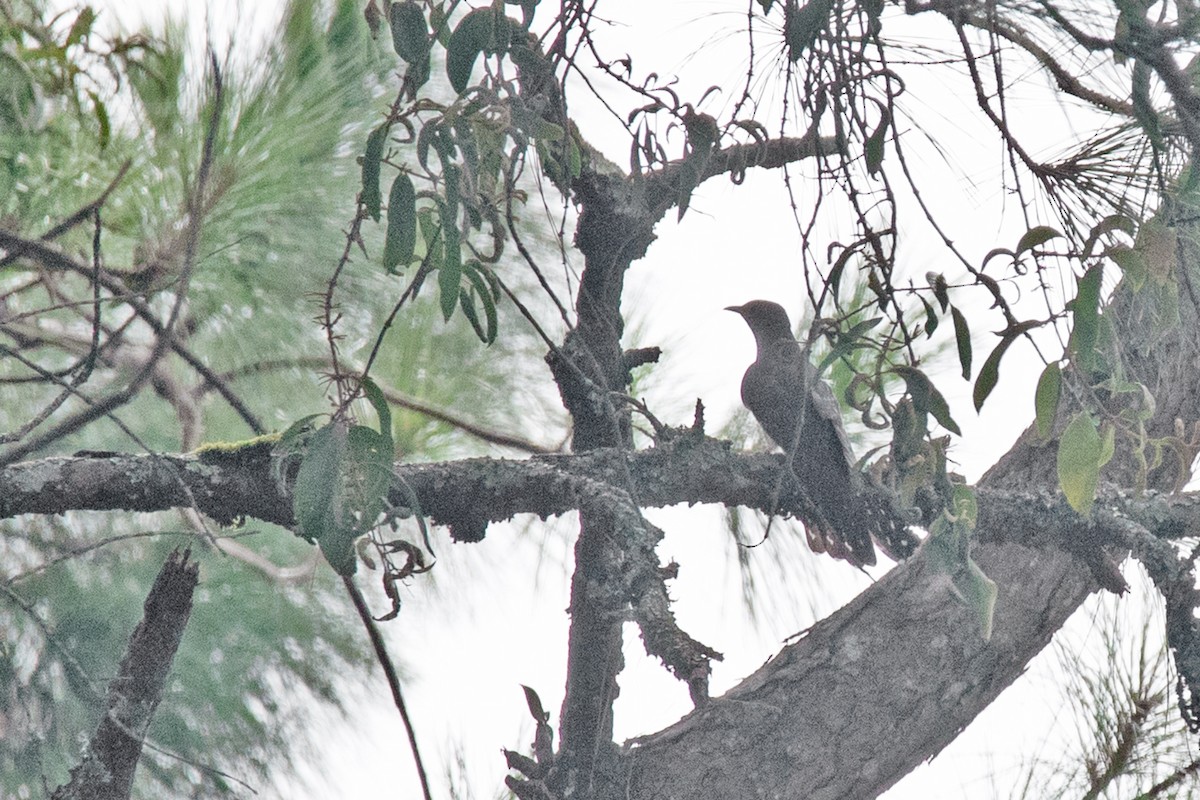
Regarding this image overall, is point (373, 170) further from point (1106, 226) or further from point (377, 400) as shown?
point (1106, 226)

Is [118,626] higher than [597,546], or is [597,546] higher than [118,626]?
[118,626]

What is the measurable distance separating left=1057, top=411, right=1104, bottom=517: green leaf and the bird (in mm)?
419

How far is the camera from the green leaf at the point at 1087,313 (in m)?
0.64

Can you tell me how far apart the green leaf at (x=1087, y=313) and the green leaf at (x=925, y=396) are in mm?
139

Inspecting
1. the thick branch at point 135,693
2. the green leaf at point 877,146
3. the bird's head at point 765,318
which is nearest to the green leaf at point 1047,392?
the green leaf at point 877,146

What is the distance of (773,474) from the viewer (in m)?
1.24

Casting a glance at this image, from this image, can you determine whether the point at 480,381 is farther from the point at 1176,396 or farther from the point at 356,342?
the point at 1176,396

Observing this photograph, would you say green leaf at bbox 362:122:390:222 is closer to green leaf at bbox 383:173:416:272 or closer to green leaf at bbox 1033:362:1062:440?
green leaf at bbox 383:173:416:272

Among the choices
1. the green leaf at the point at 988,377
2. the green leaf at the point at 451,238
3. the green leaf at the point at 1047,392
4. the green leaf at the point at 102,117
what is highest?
the green leaf at the point at 102,117

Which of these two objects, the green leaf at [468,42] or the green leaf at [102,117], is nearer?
the green leaf at [468,42]

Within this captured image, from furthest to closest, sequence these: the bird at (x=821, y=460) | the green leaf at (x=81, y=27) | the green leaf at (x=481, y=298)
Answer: the bird at (x=821, y=460), the green leaf at (x=81, y=27), the green leaf at (x=481, y=298)

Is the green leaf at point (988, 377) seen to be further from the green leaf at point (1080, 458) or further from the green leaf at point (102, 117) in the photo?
the green leaf at point (102, 117)

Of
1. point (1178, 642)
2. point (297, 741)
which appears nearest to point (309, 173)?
point (297, 741)

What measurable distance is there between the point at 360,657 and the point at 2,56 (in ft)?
3.22
